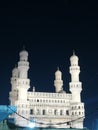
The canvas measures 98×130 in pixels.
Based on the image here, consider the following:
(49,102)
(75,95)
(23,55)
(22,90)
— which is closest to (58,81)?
(75,95)

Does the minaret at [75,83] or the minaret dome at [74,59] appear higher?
the minaret dome at [74,59]

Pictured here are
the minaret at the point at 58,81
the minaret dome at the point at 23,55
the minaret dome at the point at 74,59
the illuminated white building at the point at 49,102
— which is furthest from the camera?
the minaret at the point at 58,81

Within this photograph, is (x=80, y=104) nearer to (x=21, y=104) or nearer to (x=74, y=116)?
(x=74, y=116)

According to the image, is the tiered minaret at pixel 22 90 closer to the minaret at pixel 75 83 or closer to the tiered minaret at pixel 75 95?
the minaret at pixel 75 83

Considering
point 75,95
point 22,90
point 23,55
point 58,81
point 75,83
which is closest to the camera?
point 22,90

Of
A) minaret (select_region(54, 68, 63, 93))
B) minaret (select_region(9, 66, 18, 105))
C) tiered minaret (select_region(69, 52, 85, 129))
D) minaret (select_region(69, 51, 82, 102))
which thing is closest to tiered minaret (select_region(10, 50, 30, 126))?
minaret (select_region(9, 66, 18, 105))

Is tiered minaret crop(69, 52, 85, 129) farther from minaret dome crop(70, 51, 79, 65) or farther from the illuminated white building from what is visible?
minaret dome crop(70, 51, 79, 65)

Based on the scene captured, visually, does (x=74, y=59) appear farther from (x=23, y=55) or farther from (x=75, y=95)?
(x=23, y=55)

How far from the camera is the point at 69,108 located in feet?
200

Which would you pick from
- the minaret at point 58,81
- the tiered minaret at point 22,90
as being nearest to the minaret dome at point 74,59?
the minaret at point 58,81

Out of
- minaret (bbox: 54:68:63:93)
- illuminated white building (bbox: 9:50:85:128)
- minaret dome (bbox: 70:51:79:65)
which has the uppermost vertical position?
minaret dome (bbox: 70:51:79:65)

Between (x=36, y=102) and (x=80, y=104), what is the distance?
762 centimetres

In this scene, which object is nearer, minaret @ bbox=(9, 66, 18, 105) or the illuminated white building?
the illuminated white building

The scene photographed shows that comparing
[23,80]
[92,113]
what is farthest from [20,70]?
[92,113]
